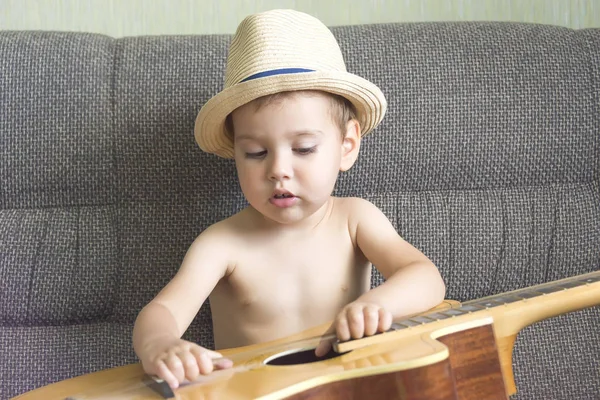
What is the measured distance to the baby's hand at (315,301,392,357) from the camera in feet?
3.15

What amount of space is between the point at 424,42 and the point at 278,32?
16.9 inches

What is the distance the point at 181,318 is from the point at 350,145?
0.42 meters

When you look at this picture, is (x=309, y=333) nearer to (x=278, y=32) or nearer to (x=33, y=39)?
(x=278, y=32)

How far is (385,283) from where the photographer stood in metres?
1.15

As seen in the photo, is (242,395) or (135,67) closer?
(242,395)

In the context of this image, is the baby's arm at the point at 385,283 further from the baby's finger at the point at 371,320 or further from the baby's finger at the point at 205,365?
the baby's finger at the point at 205,365

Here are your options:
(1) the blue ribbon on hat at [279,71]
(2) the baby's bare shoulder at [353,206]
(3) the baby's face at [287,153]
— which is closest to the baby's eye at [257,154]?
(3) the baby's face at [287,153]

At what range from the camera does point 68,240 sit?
140 centimetres

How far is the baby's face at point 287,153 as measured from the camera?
3.71 ft

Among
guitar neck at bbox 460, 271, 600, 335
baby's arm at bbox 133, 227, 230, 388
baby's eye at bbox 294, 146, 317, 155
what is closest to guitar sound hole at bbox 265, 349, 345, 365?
baby's arm at bbox 133, 227, 230, 388

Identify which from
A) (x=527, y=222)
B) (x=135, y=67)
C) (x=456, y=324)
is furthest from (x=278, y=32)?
(x=527, y=222)

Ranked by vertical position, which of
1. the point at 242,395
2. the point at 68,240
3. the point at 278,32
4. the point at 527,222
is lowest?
the point at 242,395

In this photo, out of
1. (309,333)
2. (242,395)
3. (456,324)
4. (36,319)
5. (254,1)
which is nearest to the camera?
(242,395)

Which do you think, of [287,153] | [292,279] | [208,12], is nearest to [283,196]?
[287,153]
